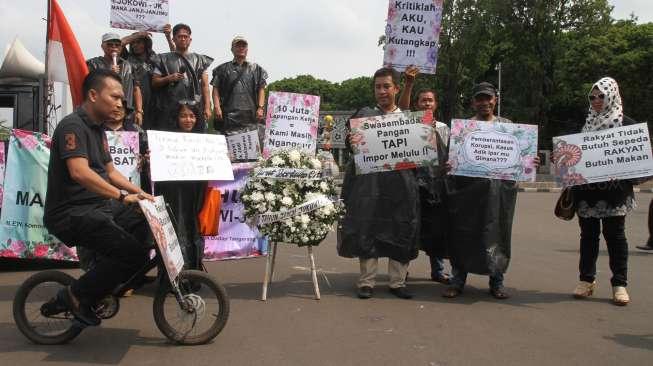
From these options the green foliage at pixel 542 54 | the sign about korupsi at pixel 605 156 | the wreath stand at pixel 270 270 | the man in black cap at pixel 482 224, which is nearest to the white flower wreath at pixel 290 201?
the wreath stand at pixel 270 270

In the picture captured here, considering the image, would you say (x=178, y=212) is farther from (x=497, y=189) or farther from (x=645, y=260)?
(x=645, y=260)

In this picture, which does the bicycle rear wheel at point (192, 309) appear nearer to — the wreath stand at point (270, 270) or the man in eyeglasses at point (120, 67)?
the wreath stand at point (270, 270)

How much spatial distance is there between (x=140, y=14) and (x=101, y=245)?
420 cm

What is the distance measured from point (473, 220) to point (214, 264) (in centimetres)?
312

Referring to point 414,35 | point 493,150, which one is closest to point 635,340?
point 493,150

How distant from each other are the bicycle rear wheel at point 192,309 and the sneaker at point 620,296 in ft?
11.6

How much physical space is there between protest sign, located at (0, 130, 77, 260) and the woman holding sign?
5092 millimetres

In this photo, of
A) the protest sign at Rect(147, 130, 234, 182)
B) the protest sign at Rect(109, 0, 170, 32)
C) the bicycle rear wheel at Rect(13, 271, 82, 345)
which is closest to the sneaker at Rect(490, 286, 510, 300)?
the protest sign at Rect(147, 130, 234, 182)

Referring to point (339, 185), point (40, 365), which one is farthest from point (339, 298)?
point (40, 365)

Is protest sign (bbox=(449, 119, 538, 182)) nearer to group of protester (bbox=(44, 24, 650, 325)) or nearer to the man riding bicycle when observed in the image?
group of protester (bbox=(44, 24, 650, 325))

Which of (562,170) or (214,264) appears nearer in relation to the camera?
(562,170)

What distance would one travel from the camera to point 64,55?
716 cm

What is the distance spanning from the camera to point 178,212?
625cm

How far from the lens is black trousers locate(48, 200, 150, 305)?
14.6ft
